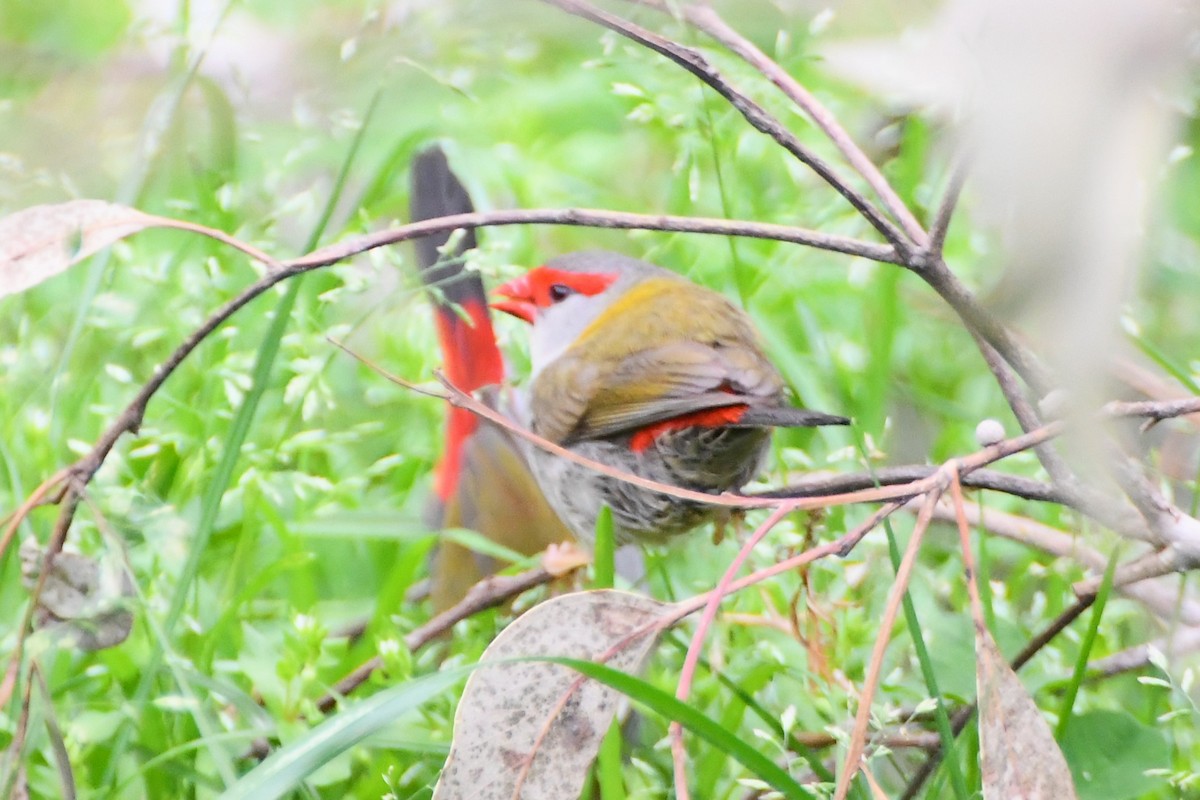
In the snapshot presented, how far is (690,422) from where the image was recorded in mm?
2160

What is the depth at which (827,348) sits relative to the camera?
9.10 ft

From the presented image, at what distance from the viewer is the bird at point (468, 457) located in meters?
2.38

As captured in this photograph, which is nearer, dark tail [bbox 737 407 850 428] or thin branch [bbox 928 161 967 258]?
thin branch [bbox 928 161 967 258]

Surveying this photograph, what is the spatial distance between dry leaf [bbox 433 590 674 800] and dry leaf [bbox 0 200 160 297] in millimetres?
549

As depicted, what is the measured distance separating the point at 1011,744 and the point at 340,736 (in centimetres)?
57

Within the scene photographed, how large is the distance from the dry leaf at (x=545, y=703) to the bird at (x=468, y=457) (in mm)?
980

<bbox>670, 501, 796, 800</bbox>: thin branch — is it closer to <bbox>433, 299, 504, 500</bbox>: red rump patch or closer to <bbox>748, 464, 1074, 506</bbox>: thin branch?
<bbox>748, 464, 1074, 506</bbox>: thin branch

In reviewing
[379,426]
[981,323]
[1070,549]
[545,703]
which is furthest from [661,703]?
[379,426]

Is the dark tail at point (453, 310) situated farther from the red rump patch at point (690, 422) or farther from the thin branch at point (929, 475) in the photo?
the thin branch at point (929, 475)

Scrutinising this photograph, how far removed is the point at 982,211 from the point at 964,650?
1.30 metres

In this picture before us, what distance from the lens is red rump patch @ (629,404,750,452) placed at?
2053 millimetres

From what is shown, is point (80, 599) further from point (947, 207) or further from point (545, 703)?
point (947, 207)

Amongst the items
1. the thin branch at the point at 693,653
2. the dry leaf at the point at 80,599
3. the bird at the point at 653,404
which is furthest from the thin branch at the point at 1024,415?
the dry leaf at the point at 80,599

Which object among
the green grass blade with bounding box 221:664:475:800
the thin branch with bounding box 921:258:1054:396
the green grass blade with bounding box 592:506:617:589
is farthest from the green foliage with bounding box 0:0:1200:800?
the green grass blade with bounding box 592:506:617:589
